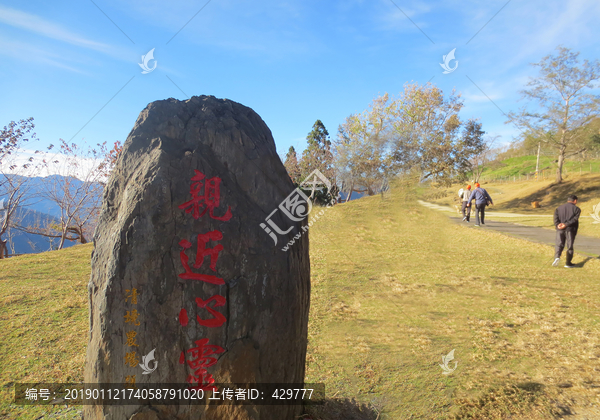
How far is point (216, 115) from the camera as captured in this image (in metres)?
2.92

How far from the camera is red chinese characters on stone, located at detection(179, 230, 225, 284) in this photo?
2.42m

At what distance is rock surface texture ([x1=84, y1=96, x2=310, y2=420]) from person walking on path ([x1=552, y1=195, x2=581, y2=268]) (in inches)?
316

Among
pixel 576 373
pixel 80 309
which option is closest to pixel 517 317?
pixel 576 373

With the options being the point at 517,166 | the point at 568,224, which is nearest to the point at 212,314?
the point at 568,224

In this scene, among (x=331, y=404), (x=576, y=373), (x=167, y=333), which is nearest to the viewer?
(x=167, y=333)

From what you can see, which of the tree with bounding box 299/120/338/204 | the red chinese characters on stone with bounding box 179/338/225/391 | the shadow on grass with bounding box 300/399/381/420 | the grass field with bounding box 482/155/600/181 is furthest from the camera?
the grass field with bounding box 482/155/600/181

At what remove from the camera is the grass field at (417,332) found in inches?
140

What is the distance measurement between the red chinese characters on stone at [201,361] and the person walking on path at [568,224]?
867cm

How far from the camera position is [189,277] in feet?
7.93

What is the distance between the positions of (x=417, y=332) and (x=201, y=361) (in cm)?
361

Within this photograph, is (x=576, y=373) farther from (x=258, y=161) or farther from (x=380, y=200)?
(x=380, y=200)

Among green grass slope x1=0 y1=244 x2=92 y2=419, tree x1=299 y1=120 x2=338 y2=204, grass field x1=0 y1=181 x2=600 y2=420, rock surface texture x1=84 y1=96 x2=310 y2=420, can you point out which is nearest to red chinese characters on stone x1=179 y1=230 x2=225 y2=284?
rock surface texture x1=84 y1=96 x2=310 y2=420

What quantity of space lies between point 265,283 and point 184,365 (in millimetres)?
777

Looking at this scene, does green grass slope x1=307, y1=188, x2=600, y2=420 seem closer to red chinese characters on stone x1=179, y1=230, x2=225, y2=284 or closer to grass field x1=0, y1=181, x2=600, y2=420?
grass field x1=0, y1=181, x2=600, y2=420
